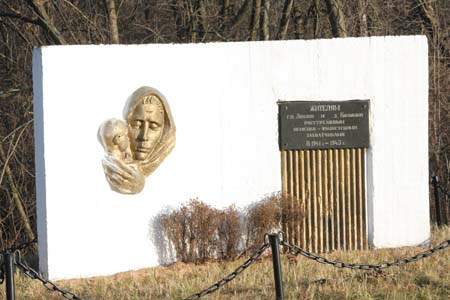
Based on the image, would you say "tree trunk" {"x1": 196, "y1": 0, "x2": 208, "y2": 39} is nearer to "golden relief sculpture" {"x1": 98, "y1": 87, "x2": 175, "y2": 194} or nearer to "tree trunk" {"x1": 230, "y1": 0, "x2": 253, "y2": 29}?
"tree trunk" {"x1": 230, "y1": 0, "x2": 253, "y2": 29}

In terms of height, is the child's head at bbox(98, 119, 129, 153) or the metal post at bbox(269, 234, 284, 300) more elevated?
the child's head at bbox(98, 119, 129, 153)

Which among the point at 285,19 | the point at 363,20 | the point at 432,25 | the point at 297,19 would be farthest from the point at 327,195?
the point at 432,25

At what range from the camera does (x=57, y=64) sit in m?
13.2

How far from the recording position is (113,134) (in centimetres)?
1348

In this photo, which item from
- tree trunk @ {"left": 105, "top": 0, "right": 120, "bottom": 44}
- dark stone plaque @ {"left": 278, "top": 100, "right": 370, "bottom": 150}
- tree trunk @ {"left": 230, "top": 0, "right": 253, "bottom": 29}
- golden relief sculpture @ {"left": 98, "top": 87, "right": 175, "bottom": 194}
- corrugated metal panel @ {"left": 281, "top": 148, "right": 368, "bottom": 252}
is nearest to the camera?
golden relief sculpture @ {"left": 98, "top": 87, "right": 175, "bottom": 194}

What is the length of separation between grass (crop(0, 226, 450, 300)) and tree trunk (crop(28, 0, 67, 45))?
→ 19.8 feet

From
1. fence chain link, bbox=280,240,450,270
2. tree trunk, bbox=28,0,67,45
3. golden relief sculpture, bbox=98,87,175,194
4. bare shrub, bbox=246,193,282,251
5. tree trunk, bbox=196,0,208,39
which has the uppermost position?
tree trunk, bbox=196,0,208,39

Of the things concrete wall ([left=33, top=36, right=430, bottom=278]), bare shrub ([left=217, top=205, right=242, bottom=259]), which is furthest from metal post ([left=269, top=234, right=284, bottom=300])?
concrete wall ([left=33, top=36, right=430, bottom=278])

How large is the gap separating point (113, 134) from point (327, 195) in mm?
3031

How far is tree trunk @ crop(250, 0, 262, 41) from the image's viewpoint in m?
21.9

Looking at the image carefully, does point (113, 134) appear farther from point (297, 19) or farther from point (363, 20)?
point (297, 19)

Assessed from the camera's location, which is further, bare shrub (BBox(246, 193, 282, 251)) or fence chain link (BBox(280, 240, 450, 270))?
bare shrub (BBox(246, 193, 282, 251))

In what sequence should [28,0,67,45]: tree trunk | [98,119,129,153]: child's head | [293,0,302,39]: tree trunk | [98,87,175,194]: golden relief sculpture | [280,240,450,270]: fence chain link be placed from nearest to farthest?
[280,240,450,270]: fence chain link → [98,119,129,153]: child's head → [98,87,175,194]: golden relief sculpture → [28,0,67,45]: tree trunk → [293,0,302,39]: tree trunk

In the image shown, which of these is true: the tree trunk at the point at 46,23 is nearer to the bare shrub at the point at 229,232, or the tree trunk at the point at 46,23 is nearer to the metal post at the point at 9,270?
the bare shrub at the point at 229,232
